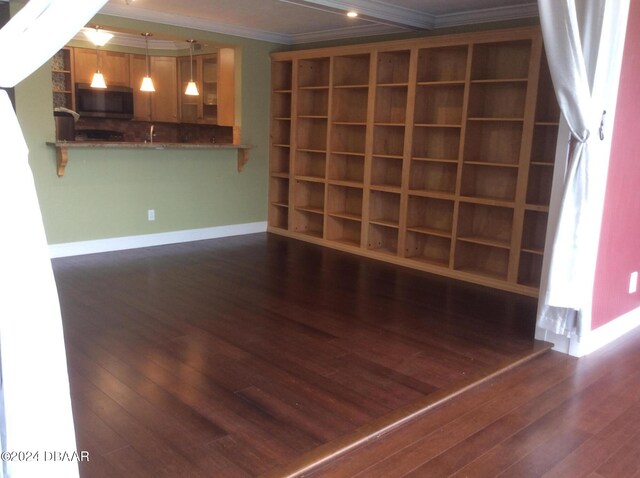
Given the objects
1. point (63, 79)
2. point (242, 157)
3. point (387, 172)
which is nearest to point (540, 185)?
point (387, 172)

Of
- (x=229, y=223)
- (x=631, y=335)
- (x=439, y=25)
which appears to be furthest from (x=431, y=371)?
(x=229, y=223)

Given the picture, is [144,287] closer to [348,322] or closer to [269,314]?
[269,314]

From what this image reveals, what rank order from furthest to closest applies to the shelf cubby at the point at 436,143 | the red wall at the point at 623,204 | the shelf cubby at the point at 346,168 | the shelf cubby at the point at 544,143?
the shelf cubby at the point at 346,168, the shelf cubby at the point at 436,143, the shelf cubby at the point at 544,143, the red wall at the point at 623,204

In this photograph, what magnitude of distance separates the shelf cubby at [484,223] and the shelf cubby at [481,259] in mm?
107

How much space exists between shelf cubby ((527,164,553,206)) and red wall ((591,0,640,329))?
3.17 ft

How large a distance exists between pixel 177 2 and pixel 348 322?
3.18 metres

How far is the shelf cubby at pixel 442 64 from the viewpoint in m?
5.10

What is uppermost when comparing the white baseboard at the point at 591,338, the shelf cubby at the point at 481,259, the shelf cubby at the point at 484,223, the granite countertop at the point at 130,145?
the granite countertop at the point at 130,145

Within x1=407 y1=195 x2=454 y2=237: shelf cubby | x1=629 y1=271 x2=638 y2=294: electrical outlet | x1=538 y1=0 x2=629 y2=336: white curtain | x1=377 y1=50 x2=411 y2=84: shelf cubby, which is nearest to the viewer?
x1=538 y1=0 x2=629 y2=336: white curtain

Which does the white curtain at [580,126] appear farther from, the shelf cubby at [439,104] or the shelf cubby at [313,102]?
the shelf cubby at [313,102]

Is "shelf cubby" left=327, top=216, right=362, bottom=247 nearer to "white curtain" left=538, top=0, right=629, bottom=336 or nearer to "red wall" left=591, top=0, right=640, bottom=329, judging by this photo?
"red wall" left=591, top=0, right=640, bottom=329

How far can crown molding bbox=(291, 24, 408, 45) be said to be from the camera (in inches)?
220

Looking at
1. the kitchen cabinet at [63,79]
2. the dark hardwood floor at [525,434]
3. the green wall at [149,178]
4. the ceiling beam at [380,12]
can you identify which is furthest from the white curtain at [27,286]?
the kitchen cabinet at [63,79]

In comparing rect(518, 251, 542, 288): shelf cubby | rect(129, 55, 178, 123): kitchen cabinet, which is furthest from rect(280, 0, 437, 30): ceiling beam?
rect(129, 55, 178, 123): kitchen cabinet
